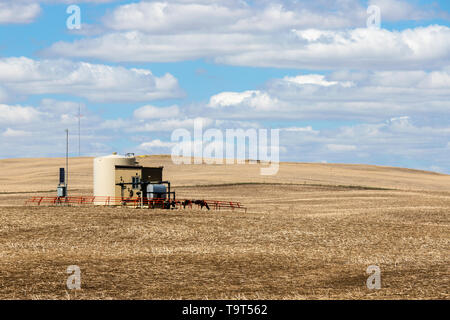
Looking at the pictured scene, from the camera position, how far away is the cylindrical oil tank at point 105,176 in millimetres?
58656

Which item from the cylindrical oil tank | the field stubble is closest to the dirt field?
the field stubble

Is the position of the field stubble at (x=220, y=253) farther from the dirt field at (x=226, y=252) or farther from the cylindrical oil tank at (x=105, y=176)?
the cylindrical oil tank at (x=105, y=176)

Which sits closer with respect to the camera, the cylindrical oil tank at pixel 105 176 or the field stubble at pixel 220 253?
the field stubble at pixel 220 253

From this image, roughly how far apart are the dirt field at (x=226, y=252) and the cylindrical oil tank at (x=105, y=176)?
259 inches

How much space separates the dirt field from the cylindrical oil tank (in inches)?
259

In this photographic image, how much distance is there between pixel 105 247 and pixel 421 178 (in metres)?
110

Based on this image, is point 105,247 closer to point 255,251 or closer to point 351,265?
point 255,251

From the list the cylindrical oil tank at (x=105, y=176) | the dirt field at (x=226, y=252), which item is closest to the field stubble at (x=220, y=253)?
the dirt field at (x=226, y=252)

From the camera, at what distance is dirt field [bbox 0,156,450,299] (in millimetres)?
25016

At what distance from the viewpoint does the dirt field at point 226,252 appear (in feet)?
82.1

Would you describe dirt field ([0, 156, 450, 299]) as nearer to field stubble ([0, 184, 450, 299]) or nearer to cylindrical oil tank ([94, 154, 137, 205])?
field stubble ([0, 184, 450, 299])

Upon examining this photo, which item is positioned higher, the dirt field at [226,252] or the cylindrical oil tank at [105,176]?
the cylindrical oil tank at [105,176]
